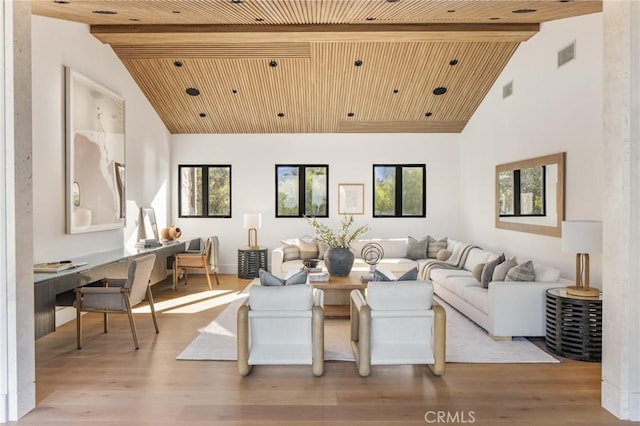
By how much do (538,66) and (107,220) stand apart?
6.31 m

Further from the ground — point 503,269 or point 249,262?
point 503,269

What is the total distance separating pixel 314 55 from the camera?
23.4 ft

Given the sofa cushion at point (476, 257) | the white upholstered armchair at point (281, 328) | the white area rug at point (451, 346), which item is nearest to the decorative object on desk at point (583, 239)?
the white area rug at point (451, 346)

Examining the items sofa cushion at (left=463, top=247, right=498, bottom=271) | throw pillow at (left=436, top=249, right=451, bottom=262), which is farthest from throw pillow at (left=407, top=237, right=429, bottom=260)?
sofa cushion at (left=463, top=247, right=498, bottom=271)

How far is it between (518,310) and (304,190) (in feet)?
18.0

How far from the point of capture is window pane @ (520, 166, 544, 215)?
6.16 m

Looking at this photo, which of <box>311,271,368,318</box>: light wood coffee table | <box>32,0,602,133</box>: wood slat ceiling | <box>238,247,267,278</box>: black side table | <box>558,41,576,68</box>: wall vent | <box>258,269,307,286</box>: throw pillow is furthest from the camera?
<box>238,247,267,278</box>: black side table

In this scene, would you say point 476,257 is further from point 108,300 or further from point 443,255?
point 108,300

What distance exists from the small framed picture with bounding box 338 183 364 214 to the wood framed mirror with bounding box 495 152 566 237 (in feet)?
9.32

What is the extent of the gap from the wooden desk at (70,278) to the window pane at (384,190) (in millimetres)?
4476

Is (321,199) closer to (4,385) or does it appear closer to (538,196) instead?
(538,196)

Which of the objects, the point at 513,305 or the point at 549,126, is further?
the point at 549,126

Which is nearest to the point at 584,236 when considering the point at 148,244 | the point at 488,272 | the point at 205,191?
the point at 488,272

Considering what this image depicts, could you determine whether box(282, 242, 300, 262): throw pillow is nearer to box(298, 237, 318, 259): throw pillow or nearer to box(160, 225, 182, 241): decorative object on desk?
box(298, 237, 318, 259): throw pillow
